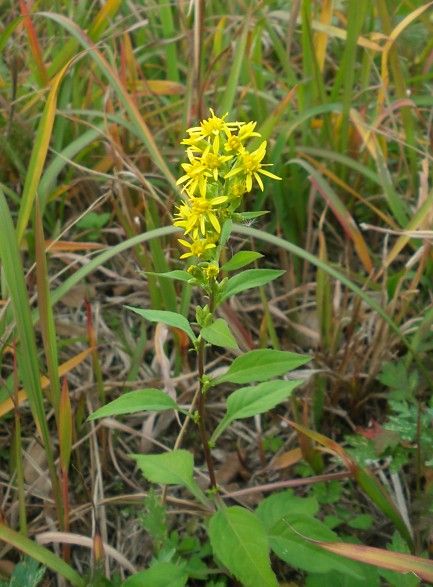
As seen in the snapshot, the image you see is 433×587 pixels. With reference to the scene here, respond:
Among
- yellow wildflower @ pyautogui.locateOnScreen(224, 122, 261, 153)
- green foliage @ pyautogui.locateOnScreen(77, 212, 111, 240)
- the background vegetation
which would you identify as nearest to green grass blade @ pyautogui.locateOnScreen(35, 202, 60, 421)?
the background vegetation

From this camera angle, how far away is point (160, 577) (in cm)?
131

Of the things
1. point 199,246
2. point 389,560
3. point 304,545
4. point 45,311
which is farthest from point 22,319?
point 389,560

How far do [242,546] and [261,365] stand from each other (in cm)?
29

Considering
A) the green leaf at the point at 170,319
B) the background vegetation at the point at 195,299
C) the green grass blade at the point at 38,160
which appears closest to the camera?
the green leaf at the point at 170,319

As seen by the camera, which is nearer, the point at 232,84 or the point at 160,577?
the point at 160,577

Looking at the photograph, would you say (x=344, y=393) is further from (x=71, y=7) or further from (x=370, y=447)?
(x=71, y=7)

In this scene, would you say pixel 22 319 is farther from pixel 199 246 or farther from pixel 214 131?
pixel 214 131

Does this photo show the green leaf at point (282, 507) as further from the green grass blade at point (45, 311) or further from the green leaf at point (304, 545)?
the green grass blade at point (45, 311)

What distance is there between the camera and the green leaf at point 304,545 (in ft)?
4.24

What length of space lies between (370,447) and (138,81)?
1.35 meters

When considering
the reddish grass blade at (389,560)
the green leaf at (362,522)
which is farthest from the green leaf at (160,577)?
the green leaf at (362,522)

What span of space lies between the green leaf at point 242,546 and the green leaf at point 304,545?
4.0 inches

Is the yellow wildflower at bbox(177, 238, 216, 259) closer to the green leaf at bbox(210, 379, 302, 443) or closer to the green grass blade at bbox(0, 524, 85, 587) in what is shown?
the green leaf at bbox(210, 379, 302, 443)

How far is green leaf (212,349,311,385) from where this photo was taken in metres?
1.20
